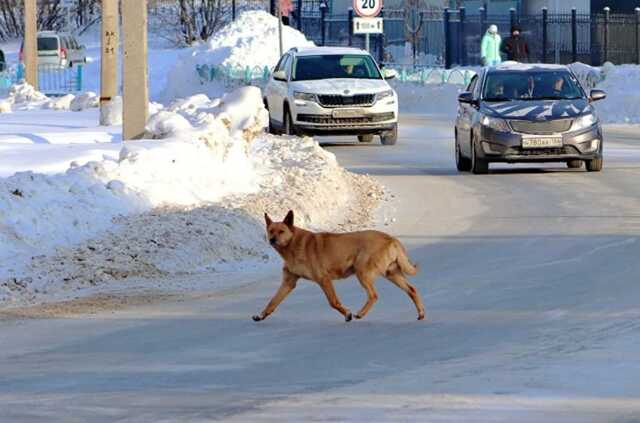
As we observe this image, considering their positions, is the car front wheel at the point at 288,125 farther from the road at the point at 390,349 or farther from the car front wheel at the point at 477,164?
the road at the point at 390,349

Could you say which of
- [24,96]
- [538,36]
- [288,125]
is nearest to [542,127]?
[288,125]

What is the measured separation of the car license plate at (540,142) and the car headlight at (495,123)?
0.94 feet

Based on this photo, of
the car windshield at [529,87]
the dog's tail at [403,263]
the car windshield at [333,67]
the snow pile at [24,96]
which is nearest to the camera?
the dog's tail at [403,263]

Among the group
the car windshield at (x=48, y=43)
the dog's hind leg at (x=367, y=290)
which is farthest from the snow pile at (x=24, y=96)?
the dog's hind leg at (x=367, y=290)

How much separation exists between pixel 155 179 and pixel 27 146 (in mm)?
4819

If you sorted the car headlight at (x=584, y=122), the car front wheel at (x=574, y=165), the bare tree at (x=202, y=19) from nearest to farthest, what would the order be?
the car headlight at (x=584, y=122), the car front wheel at (x=574, y=165), the bare tree at (x=202, y=19)

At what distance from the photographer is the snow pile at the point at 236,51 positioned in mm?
51094

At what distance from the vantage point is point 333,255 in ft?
34.3

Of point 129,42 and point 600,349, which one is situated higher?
point 129,42

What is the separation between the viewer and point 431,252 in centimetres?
1452

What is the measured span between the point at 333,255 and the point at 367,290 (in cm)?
35

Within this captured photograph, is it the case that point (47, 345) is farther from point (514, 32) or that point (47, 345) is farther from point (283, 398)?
point (514, 32)

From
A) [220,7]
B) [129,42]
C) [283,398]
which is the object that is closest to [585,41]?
[220,7]

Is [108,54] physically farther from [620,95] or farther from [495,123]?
[620,95]
